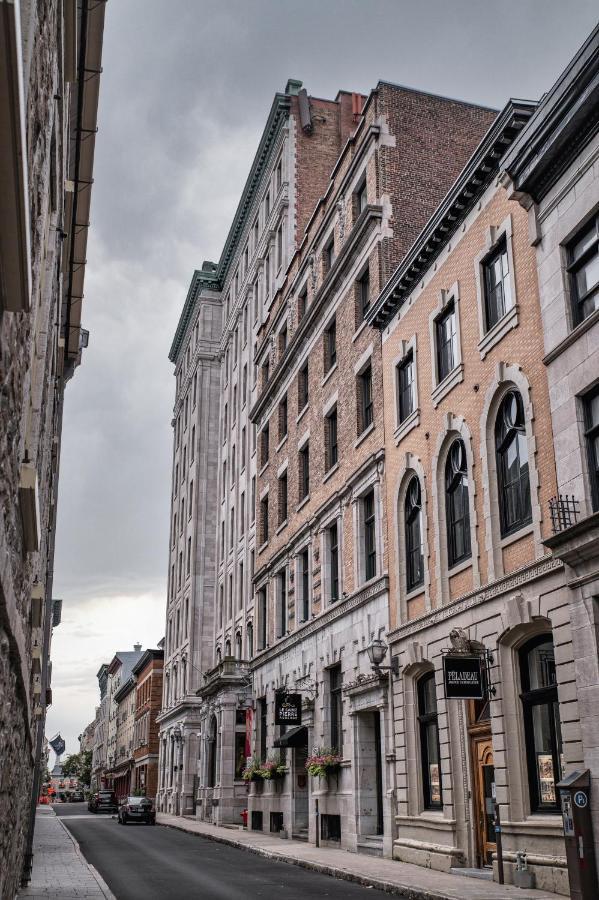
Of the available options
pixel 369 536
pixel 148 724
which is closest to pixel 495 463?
pixel 369 536

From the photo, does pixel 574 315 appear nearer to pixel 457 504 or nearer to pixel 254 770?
pixel 457 504

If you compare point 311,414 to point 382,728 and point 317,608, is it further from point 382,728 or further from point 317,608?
point 382,728

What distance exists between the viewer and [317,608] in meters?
29.3

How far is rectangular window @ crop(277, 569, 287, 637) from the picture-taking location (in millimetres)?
34438

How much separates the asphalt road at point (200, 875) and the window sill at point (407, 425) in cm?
1020

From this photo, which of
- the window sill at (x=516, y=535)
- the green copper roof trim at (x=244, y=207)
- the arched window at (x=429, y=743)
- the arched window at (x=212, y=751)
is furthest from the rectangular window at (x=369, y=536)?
the green copper roof trim at (x=244, y=207)

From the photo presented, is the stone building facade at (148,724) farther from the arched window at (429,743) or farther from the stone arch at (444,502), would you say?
the stone arch at (444,502)

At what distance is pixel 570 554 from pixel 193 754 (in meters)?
45.1

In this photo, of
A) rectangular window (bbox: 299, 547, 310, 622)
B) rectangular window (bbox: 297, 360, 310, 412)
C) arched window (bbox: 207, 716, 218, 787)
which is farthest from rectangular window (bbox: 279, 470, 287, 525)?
arched window (bbox: 207, 716, 218, 787)

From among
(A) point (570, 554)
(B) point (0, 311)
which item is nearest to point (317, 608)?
(A) point (570, 554)

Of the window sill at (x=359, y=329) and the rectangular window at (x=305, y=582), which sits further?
the rectangular window at (x=305, y=582)

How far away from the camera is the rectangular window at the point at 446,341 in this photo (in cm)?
2075

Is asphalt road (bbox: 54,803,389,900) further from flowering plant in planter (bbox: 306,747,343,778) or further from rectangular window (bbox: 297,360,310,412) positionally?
rectangular window (bbox: 297,360,310,412)

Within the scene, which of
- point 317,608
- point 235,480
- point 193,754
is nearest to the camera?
point 317,608
